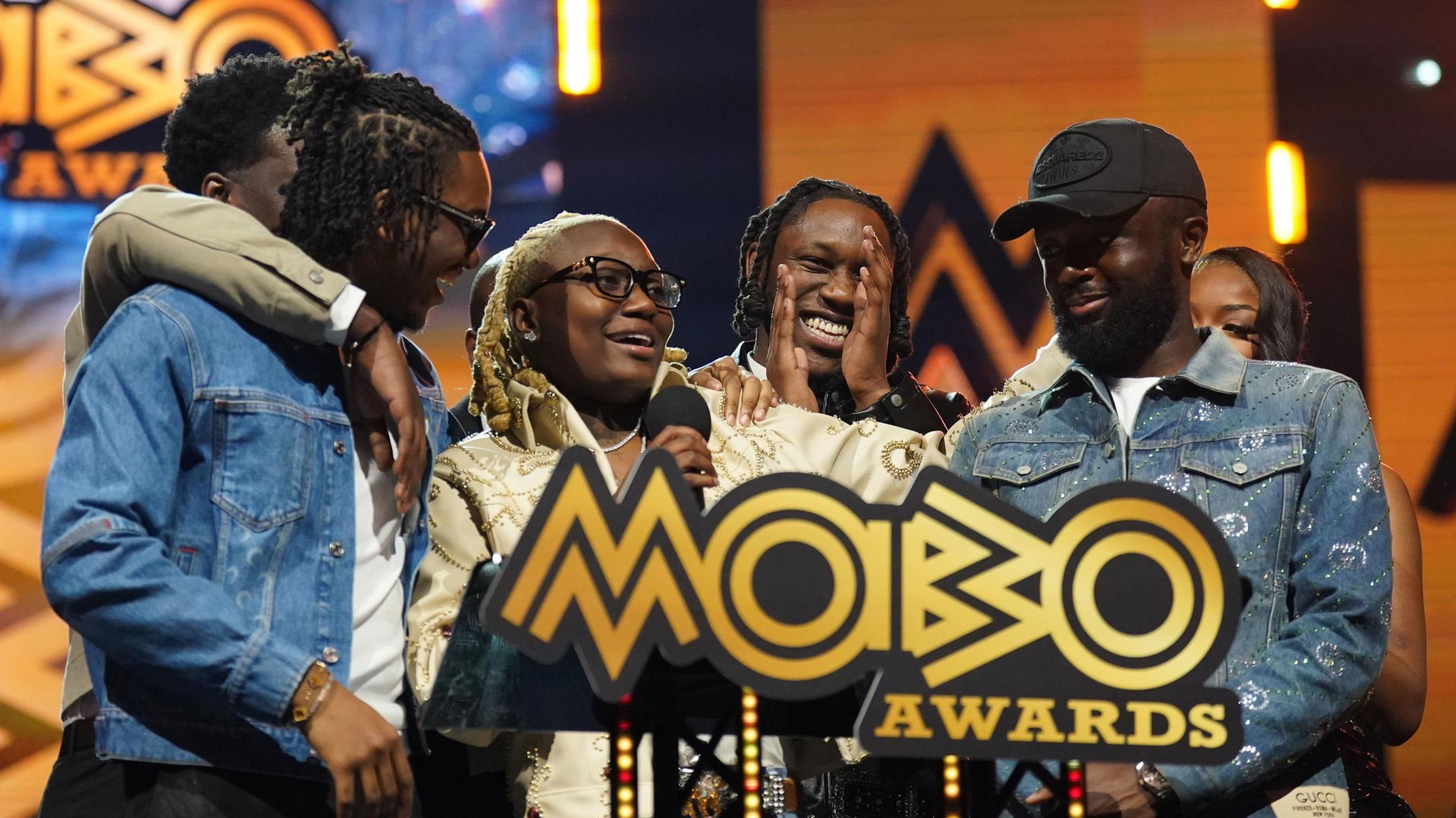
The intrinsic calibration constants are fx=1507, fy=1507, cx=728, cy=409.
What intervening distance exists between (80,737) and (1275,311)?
277cm

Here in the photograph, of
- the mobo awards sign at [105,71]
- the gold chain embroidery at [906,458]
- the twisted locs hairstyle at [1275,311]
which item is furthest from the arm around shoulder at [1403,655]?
the mobo awards sign at [105,71]

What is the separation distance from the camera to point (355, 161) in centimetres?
250

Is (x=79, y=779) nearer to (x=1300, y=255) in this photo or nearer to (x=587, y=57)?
(x=587, y=57)

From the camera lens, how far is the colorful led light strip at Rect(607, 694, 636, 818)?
5.98 ft

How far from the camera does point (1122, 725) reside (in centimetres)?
169

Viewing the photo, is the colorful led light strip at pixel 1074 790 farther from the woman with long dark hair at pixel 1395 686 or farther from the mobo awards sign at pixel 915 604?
the woman with long dark hair at pixel 1395 686

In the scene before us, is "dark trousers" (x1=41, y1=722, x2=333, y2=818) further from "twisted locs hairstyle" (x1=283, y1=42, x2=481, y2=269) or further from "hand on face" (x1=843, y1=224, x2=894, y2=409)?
"hand on face" (x1=843, y1=224, x2=894, y2=409)

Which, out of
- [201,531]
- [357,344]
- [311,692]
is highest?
[357,344]

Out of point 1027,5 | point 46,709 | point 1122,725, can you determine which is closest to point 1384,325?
point 1027,5

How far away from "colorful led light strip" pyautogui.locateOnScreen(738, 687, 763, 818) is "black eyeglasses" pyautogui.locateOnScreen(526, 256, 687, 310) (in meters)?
1.37

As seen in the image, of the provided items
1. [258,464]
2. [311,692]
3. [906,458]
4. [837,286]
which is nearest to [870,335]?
[837,286]

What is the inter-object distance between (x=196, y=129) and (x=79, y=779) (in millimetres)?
1247

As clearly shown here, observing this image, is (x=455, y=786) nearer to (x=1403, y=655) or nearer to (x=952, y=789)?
(x=952, y=789)

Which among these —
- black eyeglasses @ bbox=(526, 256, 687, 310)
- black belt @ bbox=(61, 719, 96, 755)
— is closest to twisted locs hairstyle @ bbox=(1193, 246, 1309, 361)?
black eyeglasses @ bbox=(526, 256, 687, 310)
